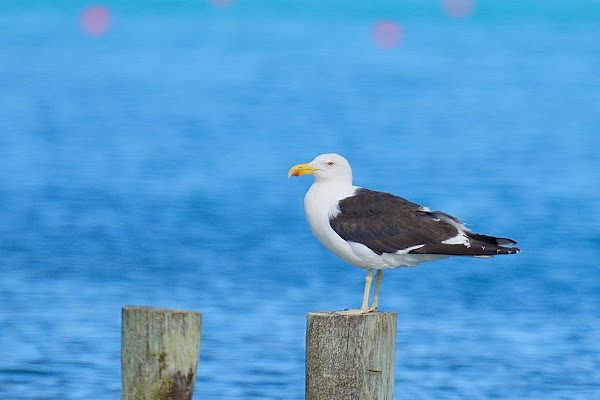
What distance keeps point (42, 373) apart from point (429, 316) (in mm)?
5287

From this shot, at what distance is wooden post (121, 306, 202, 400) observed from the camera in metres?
6.26

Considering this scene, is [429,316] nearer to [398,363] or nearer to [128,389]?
[398,363]

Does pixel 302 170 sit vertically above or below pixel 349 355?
above

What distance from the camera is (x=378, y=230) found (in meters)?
7.38

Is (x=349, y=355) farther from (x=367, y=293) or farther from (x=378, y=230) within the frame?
(x=378, y=230)

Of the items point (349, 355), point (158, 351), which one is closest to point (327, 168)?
point (349, 355)

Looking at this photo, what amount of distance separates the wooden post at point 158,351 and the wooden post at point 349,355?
69 centimetres

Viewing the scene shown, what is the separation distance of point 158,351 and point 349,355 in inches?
41.7

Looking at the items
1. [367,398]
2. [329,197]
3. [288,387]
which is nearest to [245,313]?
[288,387]

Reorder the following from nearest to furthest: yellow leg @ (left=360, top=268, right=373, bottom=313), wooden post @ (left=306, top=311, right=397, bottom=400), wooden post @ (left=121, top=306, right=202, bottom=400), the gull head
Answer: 1. wooden post @ (left=121, top=306, right=202, bottom=400)
2. wooden post @ (left=306, top=311, right=397, bottom=400)
3. yellow leg @ (left=360, top=268, right=373, bottom=313)
4. the gull head

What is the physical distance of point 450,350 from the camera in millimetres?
12836

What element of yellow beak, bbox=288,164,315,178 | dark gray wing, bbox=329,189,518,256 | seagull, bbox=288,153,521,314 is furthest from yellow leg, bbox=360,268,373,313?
yellow beak, bbox=288,164,315,178

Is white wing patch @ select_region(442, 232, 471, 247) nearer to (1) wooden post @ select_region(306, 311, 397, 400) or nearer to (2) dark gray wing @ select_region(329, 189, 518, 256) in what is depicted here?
(2) dark gray wing @ select_region(329, 189, 518, 256)

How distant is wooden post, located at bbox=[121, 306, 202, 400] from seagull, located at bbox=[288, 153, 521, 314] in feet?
4.12
